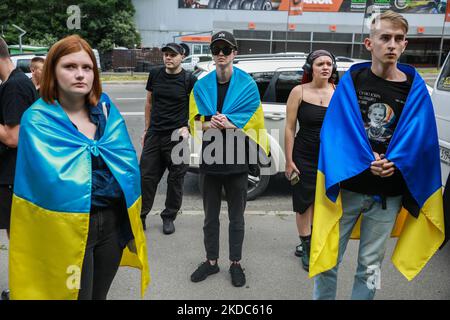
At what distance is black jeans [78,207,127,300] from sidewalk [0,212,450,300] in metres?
0.94

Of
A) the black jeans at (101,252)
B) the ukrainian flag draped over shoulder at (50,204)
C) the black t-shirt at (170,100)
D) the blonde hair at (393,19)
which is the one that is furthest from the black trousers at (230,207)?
the blonde hair at (393,19)

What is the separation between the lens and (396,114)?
7.87ft

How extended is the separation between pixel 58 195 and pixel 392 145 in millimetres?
1830

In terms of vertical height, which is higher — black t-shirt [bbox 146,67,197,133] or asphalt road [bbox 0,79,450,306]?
black t-shirt [bbox 146,67,197,133]

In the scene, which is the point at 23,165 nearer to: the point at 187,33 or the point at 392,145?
the point at 392,145

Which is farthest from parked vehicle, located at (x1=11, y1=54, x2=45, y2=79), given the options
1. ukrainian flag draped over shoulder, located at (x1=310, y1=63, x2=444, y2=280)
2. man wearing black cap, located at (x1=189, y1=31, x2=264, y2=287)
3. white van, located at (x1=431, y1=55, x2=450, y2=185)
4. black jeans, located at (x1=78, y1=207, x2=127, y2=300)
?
ukrainian flag draped over shoulder, located at (x1=310, y1=63, x2=444, y2=280)

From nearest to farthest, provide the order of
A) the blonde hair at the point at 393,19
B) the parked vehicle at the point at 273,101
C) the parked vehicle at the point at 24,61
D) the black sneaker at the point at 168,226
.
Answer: the blonde hair at the point at 393,19 < the black sneaker at the point at 168,226 < the parked vehicle at the point at 273,101 < the parked vehicle at the point at 24,61

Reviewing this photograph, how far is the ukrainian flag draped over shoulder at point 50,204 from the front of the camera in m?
1.95

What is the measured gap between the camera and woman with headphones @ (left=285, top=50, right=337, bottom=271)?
3.41 metres

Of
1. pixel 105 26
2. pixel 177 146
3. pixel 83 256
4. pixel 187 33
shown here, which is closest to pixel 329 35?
pixel 187 33

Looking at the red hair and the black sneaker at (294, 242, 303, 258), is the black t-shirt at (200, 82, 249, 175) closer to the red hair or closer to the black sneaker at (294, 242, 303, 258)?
the black sneaker at (294, 242, 303, 258)

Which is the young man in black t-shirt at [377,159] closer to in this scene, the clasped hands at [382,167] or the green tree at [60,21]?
the clasped hands at [382,167]

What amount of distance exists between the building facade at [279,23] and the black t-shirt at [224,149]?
3512 centimetres

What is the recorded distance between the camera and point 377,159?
2398 millimetres
